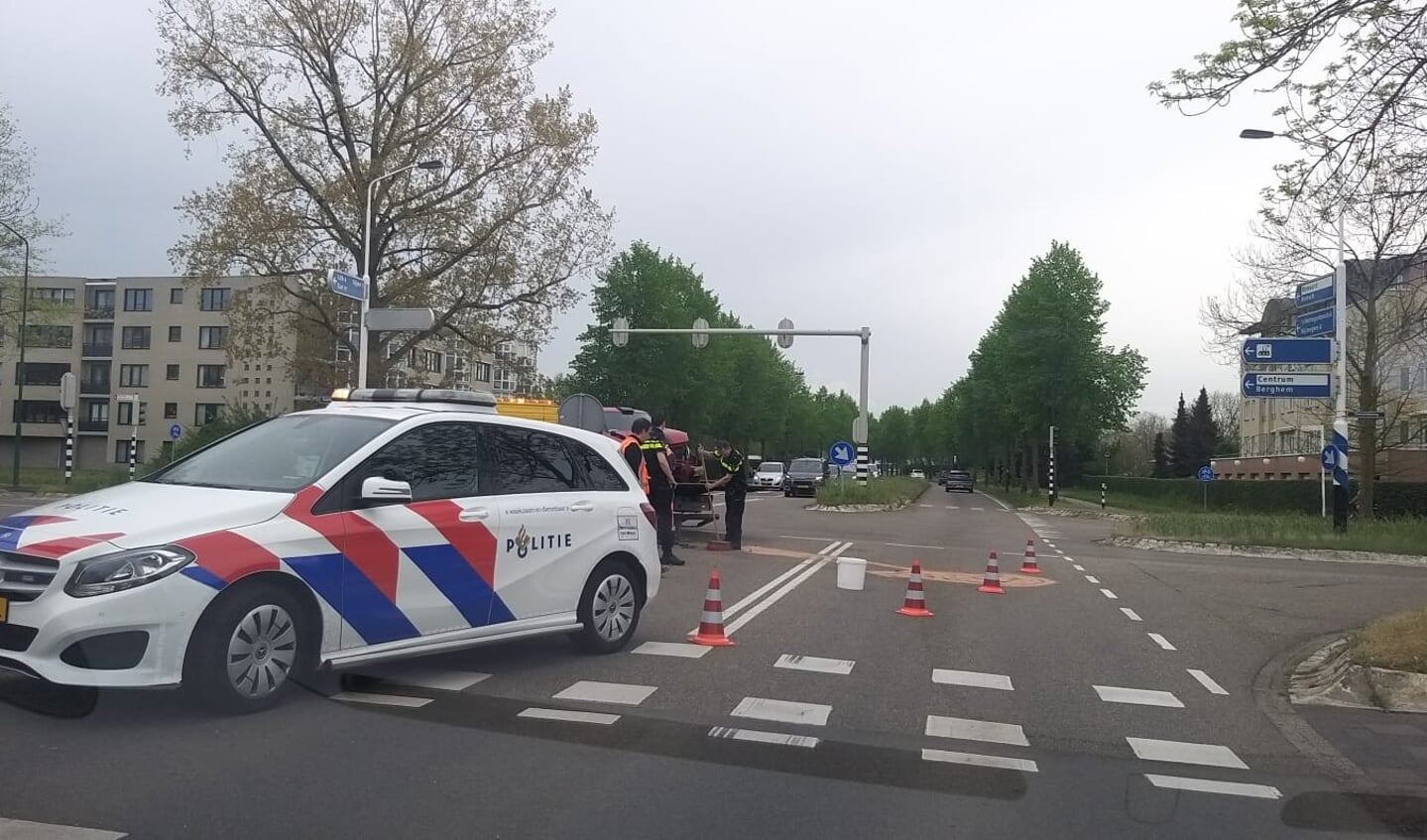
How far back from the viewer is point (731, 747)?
19.5ft

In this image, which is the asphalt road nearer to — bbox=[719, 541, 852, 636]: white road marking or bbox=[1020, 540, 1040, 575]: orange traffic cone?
bbox=[719, 541, 852, 636]: white road marking

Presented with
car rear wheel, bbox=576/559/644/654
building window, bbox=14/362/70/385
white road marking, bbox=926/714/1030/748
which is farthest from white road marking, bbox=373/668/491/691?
building window, bbox=14/362/70/385

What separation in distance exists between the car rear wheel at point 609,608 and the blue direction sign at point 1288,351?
1893 centimetres

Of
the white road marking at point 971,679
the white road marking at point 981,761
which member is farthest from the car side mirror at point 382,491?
the white road marking at point 971,679

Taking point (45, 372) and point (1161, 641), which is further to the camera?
point (45, 372)

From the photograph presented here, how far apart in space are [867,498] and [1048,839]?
101 feet

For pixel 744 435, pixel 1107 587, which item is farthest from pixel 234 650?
pixel 744 435

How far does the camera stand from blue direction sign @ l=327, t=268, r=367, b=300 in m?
19.2

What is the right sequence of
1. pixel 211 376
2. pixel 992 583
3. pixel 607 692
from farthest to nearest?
1. pixel 211 376
2. pixel 992 583
3. pixel 607 692

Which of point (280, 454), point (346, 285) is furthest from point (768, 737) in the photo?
point (346, 285)

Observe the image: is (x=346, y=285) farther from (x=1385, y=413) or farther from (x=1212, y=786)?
(x=1385, y=413)

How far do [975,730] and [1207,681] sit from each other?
9.79 feet

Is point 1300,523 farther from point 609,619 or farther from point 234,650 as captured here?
point 234,650

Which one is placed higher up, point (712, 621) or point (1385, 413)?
point (1385, 413)
